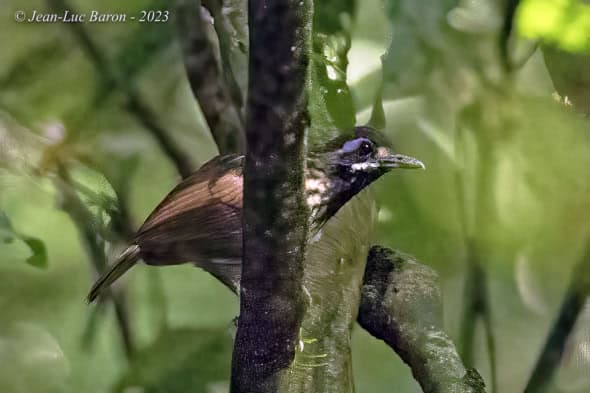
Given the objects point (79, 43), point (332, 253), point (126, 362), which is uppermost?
point (79, 43)

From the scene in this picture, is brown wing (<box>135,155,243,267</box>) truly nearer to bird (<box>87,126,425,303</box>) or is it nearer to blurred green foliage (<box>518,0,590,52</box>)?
bird (<box>87,126,425,303</box>)

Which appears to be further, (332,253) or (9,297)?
(9,297)

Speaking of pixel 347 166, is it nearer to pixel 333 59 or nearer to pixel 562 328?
pixel 333 59

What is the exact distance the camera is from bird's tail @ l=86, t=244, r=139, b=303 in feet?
3.94

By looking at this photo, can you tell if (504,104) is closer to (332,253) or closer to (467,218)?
(467,218)

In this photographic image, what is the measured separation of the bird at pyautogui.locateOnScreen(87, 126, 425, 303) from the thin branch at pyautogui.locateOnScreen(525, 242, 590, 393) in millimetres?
348

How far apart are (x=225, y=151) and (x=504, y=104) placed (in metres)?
0.49

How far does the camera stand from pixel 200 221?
3.74 feet

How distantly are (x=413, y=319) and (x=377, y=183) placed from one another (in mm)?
239

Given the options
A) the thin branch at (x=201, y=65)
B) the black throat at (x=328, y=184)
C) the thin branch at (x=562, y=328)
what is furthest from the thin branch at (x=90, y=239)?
the thin branch at (x=562, y=328)

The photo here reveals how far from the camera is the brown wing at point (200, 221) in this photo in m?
1.11

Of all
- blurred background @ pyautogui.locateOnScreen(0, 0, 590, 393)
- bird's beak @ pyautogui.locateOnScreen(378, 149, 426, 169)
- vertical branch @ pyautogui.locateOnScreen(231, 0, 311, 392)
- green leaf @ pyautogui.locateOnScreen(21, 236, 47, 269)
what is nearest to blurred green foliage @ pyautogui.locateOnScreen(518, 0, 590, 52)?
blurred background @ pyautogui.locateOnScreen(0, 0, 590, 393)

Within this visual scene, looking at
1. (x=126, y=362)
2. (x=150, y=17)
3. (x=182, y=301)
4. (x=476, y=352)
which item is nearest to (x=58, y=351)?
(x=126, y=362)

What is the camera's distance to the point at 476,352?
119 centimetres
